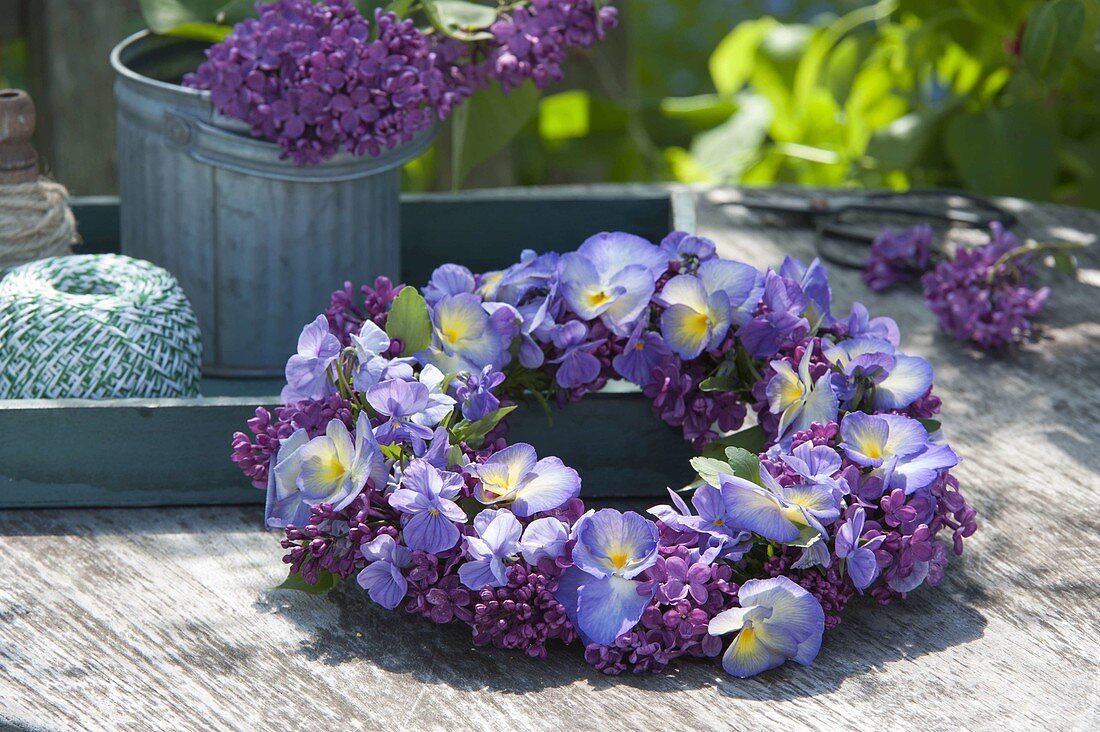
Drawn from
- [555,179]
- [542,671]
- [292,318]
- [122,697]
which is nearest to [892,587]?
[542,671]

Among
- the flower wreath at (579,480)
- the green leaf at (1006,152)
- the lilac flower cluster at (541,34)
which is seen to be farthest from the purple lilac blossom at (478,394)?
the green leaf at (1006,152)

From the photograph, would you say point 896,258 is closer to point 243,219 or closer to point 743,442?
point 743,442

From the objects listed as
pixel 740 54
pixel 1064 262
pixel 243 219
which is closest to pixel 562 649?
pixel 243 219

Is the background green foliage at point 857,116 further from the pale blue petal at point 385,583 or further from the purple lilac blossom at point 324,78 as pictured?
the pale blue petal at point 385,583

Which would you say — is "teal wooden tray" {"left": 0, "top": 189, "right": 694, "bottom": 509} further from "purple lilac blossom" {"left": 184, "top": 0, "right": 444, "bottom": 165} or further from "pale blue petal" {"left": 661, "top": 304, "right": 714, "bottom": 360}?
"purple lilac blossom" {"left": 184, "top": 0, "right": 444, "bottom": 165}

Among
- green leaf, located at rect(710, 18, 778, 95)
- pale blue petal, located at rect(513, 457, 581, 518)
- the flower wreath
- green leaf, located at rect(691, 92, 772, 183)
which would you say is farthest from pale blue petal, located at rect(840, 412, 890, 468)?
green leaf, located at rect(710, 18, 778, 95)

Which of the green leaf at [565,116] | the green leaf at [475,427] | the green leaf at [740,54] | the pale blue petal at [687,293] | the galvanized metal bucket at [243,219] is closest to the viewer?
the green leaf at [475,427]

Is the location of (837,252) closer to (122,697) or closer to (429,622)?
(429,622)

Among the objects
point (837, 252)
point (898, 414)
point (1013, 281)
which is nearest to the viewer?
point (898, 414)
